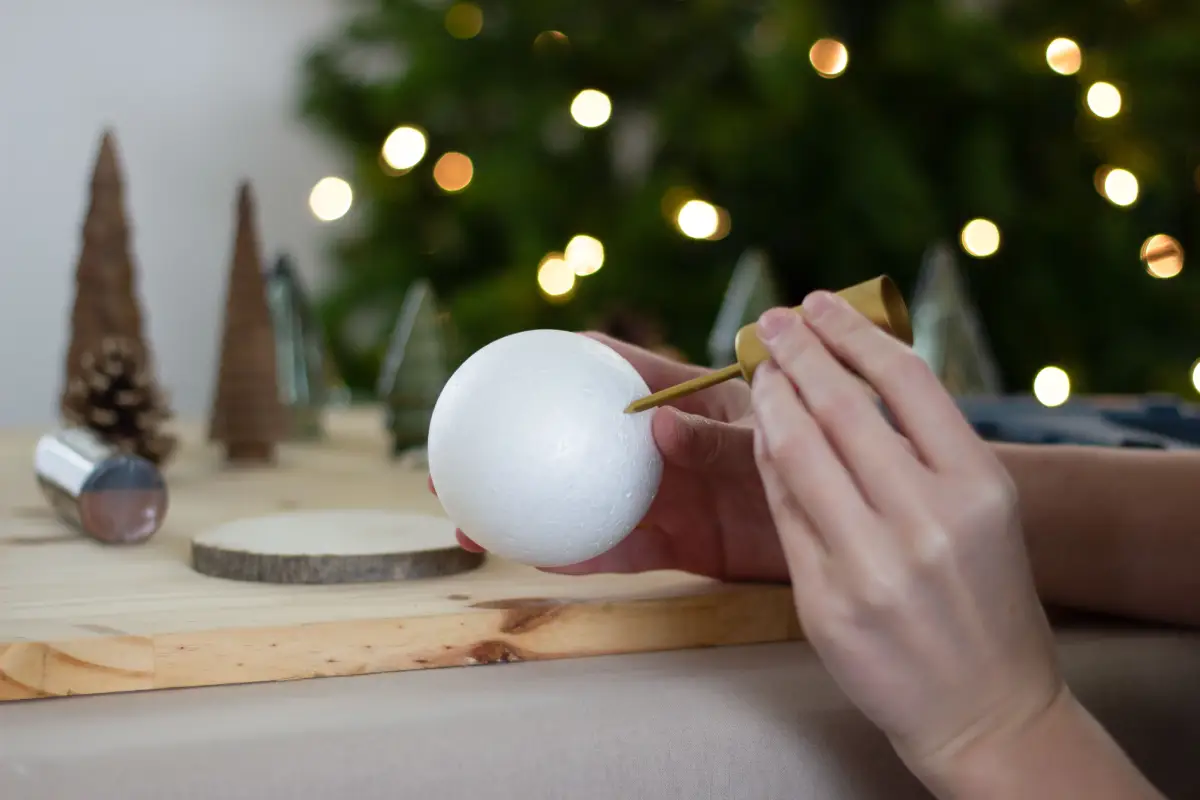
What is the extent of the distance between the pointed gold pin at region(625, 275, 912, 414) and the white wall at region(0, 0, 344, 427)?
2.01 m

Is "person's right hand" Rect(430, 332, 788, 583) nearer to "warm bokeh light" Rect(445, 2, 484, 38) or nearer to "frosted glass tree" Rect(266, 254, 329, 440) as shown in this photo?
"frosted glass tree" Rect(266, 254, 329, 440)

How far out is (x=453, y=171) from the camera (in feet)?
6.74

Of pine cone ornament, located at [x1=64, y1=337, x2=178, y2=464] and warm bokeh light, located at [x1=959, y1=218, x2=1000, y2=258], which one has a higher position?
warm bokeh light, located at [x1=959, y1=218, x2=1000, y2=258]

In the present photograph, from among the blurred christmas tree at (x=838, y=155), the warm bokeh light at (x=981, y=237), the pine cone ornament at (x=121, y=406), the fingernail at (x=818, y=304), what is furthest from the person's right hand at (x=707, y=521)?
the warm bokeh light at (x=981, y=237)

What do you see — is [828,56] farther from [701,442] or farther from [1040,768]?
[1040,768]

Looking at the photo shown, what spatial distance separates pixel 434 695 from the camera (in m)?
0.41

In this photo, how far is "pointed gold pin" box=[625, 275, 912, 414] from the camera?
0.41 metres

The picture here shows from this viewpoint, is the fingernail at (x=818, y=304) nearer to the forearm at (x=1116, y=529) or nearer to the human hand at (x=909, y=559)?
the human hand at (x=909, y=559)

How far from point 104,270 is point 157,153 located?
4.91ft

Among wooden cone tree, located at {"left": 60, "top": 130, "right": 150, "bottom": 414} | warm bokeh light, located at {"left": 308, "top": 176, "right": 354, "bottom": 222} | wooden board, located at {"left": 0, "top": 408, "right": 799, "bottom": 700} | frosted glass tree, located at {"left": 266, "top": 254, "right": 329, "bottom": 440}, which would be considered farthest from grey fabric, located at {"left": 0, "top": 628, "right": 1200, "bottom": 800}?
warm bokeh light, located at {"left": 308, "top": 176, "right": 354, "bottom": 222}

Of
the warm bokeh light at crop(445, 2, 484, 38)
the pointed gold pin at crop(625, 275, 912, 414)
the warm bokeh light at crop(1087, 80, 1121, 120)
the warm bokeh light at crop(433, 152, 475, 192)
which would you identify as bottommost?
the pointed gold pin at crop(625, 275, 912, 414)

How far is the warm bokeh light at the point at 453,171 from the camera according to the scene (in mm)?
2051

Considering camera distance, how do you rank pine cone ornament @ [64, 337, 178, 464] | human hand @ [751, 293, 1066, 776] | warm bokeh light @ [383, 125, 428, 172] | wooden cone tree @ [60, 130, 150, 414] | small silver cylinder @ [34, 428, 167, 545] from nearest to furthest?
human hand @ [751, 293, 1066, 776] → small silver cylinder @ [34, 428, 167, 545] → pine cone ornament @ [64, 337, 178, 464] → wooden cone tree @ [60, 130, 150, 414] → warm bokeh light @ [383, 125, 428, 172]

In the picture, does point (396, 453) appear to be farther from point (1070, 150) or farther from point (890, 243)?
point (1070, 150)
